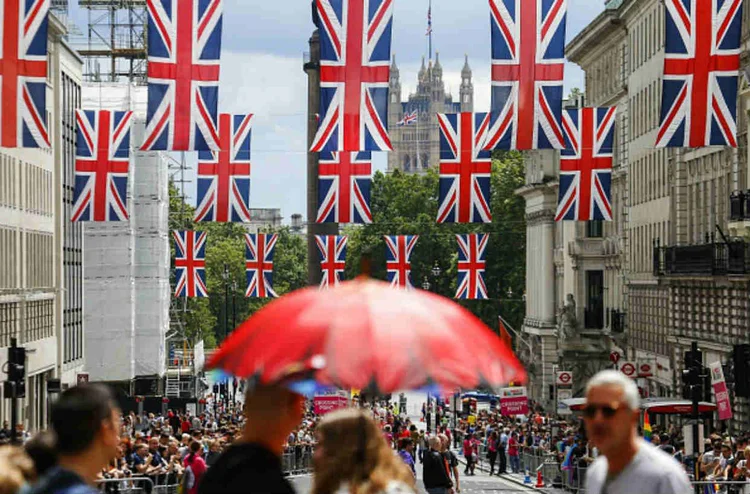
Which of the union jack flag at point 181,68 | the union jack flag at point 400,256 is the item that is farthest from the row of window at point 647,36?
the union jack flag at point 181,68

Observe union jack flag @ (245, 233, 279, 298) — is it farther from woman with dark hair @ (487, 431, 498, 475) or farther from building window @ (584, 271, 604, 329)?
building window @ (584, 271, 604, 329)

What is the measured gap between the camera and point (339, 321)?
23.3 ft

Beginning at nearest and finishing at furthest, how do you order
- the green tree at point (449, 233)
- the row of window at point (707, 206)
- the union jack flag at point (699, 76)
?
the union jack flag at point (699, 76) → the row of window at point (707, 206) → the green tree at point (449, 233)

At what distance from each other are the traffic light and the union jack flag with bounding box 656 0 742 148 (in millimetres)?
4249

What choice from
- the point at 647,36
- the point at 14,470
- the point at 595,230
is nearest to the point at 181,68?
the point at 14,470

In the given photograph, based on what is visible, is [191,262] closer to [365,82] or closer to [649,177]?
[649,177]

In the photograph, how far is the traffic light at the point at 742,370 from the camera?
104ft

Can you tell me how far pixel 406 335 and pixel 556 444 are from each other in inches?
1653

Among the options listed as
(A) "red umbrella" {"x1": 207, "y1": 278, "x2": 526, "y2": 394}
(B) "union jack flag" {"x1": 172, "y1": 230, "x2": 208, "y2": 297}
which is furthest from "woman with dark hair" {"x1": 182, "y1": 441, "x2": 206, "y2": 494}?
(B) "union jack flag" {"x1": 172, "y1": 230, "x2": 208, "y2": 297}

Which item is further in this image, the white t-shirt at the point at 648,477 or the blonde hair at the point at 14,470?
the white t-shirt at the point at 648,477

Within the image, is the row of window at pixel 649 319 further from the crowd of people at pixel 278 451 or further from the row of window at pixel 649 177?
the crowd of people at pixel 278 451

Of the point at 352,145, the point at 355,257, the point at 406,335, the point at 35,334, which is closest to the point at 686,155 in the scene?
the point at 35,334

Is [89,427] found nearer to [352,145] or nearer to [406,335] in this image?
[406,335]

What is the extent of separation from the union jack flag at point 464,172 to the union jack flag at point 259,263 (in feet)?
65.5
